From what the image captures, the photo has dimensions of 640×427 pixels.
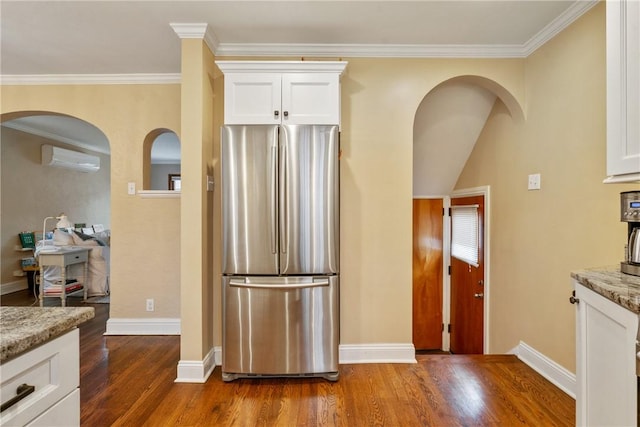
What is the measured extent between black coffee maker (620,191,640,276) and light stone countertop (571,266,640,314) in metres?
0.04

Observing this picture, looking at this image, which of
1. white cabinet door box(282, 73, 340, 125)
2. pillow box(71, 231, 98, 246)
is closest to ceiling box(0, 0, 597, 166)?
white cabinet door box(282, 73, 340, 125)

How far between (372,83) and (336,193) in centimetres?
106

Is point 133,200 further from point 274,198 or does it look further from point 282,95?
point 282,95

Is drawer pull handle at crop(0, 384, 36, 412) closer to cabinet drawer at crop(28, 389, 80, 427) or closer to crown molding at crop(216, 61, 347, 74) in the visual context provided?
cabinet drawer at crop(28, 389, 80, 427)

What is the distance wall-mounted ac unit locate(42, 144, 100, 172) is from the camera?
17.6ft

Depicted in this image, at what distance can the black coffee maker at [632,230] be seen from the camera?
4.33 ft

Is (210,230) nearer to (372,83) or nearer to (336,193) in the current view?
(336,193)

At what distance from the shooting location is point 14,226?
4.82m

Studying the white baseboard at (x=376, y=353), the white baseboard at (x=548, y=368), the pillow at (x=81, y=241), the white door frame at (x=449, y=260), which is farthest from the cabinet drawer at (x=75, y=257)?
the white baseboard at (x=548, y=368)

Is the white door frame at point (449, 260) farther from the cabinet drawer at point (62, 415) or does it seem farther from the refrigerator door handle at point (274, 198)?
the cabinet drawer at point (62, 415)

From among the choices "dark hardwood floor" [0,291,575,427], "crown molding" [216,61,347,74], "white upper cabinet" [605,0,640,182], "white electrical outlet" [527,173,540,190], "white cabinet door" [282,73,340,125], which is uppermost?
"crown molding" [216,61,347,74]

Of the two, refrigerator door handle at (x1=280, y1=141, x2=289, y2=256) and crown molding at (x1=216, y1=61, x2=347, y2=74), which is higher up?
crown molding at (x1=216, y1=61, x2=347, y2=74)

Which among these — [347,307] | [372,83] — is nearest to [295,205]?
[347,307]

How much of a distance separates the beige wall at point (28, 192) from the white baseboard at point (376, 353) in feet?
17.3
